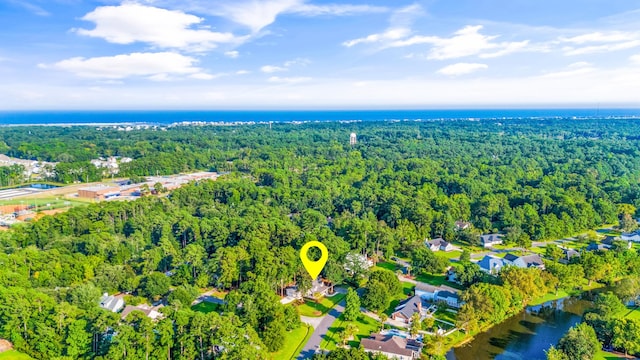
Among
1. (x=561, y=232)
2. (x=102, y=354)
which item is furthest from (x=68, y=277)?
(x=561, y=232)

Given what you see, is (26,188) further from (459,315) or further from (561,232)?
(561,232)

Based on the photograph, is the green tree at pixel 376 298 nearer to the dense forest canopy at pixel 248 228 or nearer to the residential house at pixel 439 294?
the residential house at pixel 439 294

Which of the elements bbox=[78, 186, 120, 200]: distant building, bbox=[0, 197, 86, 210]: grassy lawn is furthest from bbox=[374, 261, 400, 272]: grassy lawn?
bbox=[78, 186, 120, 200]: distant building

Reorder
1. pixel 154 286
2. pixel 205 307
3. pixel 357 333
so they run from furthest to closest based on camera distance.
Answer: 1. pixel 205 307
2. pixel 154 286
3. pixel 357 333

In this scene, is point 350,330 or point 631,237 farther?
point 631,237

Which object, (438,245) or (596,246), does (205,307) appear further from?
(596,246)

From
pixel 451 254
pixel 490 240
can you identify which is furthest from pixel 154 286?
pixel 490 240

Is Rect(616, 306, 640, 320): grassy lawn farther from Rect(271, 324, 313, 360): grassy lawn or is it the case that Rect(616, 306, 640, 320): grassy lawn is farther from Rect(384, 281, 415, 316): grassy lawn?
Rect(271, 324, 313, 360): grassy lawn
